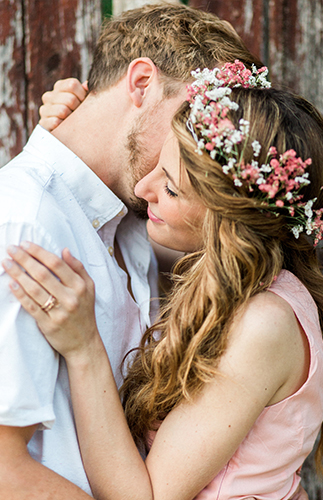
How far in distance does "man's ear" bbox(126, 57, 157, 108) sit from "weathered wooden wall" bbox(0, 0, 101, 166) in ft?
1.49

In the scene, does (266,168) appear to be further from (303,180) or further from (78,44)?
(78,44)

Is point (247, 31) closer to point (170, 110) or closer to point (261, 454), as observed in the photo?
point (170, 110)

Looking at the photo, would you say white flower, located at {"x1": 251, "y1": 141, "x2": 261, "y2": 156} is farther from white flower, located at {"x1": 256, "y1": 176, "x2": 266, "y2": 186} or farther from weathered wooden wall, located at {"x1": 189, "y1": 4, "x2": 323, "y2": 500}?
weathered wooden wall, located at {"x1": 189, "y1": 4, "x2": 323, "y2": 500}

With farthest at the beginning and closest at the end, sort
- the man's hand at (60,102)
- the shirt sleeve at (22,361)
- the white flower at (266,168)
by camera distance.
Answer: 1. the man's hand at (60,102)
2. the white flower at (266,168)
3. the shirt sleeve at (22,361)

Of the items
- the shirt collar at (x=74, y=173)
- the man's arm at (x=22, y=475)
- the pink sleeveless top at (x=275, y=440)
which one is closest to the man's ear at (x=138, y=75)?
the shirt collar at (x=74, y=173)

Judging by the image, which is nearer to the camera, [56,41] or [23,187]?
[23,187]

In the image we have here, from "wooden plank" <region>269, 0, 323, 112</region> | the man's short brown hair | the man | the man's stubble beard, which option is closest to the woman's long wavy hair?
the man

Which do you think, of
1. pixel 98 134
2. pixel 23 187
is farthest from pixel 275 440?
pixel 98 134

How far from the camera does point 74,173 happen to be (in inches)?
67.9

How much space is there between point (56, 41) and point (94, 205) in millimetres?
909

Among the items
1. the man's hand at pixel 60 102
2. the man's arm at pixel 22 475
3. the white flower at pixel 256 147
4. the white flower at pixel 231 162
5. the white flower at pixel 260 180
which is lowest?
the man's arm at pixel 22 475

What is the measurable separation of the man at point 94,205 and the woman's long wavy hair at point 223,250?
25 cm

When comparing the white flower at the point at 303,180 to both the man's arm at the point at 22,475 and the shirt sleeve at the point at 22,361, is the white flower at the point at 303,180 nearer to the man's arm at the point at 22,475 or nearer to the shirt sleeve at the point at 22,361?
the shirt sleeve at the point at 22,361

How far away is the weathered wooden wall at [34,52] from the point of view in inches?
82.8
